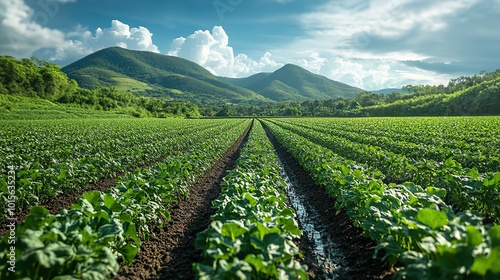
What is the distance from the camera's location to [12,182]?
632 centimetres

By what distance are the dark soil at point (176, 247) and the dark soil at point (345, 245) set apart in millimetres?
2139

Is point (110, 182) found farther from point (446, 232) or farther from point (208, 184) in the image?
point (446, 232)

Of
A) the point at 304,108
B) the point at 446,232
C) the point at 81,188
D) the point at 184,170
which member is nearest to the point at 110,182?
the point at 81,188

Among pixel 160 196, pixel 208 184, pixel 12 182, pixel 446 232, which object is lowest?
pixel 208 184

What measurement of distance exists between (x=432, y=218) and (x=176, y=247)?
4580mm

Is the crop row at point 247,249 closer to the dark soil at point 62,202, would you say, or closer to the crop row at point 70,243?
the crop row at point 70,243

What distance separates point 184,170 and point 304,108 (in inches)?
4540

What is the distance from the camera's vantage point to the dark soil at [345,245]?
4.82 metres

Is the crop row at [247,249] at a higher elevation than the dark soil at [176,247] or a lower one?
higher

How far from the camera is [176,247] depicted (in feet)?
19.5

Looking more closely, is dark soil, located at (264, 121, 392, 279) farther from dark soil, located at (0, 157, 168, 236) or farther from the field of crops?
dark soil, located at (0, 157, 168, 236)

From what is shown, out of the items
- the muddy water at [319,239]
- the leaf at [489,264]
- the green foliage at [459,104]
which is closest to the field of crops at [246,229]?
the leaf at [489,264]

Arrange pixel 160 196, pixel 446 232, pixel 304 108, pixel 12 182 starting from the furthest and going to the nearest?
pixel 304 108 → pixel 160 196 → pixel 12 182 → pixel 446 232

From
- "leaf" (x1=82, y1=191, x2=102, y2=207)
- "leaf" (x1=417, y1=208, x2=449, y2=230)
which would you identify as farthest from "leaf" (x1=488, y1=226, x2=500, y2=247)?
"leaf" (x1=82, y1=191, x2=102, y2=207)
